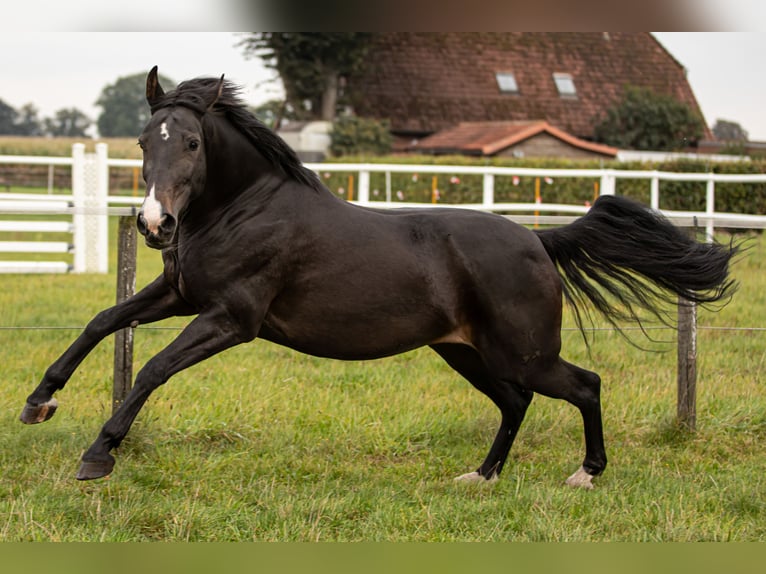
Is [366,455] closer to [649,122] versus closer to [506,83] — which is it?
[649,122]

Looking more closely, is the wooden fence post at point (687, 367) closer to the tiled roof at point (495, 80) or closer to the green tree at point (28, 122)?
the tiled roof at point (495, 80)

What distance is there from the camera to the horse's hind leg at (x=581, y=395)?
4680 mm

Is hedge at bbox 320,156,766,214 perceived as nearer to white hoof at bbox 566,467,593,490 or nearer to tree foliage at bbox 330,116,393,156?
tree foliage at bbox 330,116,393,156

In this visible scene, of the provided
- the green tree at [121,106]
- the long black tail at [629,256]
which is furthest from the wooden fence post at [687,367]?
the green tree at [121,106]

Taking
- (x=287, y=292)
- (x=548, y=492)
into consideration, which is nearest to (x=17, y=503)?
(x=287, y=292)

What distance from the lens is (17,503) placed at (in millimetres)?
4113

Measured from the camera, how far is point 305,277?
4.34 m

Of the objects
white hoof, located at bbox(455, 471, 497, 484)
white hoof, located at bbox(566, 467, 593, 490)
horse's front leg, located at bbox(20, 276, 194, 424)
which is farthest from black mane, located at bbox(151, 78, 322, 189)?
white hoof, located at bbox(566, 467, 593, 490)

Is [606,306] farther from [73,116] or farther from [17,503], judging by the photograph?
[73,116]

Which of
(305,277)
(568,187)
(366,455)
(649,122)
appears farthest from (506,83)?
(305,277)

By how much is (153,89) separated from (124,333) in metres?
1.78

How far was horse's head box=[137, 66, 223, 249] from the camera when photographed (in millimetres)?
3621

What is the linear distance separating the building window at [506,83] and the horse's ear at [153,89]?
30949 mm

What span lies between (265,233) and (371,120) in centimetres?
2603
